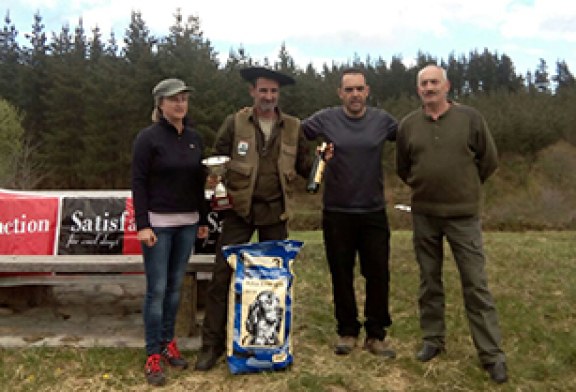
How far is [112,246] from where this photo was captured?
4922 millimetres

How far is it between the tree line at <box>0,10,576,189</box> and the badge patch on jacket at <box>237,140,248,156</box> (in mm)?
23761

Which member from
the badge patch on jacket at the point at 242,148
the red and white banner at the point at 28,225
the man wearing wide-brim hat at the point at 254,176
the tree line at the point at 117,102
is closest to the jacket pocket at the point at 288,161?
the man wearing wide-brim hat at the point at 254,176

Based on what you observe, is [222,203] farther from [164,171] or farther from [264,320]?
[264,320]

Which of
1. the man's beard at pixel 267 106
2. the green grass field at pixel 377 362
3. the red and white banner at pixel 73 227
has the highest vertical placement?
the man's beard at pixel 267 106

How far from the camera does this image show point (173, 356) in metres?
4.12

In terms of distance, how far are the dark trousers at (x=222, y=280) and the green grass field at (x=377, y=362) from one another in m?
0.28

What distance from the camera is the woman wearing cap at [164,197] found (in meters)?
3.73

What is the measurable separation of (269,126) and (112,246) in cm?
192

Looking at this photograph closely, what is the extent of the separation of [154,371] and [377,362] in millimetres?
1650

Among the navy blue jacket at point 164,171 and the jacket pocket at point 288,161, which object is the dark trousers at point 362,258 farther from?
the navy blue jacket at point 164,171

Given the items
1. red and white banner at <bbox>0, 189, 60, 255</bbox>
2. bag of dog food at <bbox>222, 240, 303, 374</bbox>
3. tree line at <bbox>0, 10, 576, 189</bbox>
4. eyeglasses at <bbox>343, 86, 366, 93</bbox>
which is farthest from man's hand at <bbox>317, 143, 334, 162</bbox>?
tree line at <bbox>0, 10, 576, 189</bbox>

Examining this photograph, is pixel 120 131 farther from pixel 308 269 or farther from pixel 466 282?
pixel 466 282

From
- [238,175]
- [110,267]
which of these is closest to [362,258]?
[238,175]

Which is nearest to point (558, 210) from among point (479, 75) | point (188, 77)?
point (188, 77)
